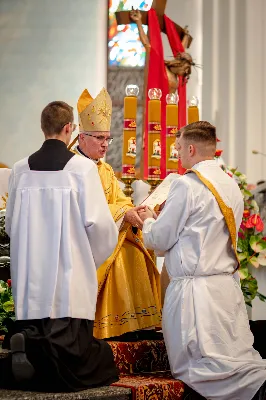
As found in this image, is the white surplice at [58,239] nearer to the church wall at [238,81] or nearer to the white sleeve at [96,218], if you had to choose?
the white sleeve at [96,218]

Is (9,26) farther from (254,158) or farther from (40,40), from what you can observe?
(254,158)

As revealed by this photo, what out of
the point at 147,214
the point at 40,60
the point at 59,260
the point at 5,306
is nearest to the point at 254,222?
the point at 147,214

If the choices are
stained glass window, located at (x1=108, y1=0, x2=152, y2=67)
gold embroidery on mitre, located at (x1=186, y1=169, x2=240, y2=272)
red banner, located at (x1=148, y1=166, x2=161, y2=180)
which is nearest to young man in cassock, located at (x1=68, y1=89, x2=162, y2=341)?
red banner, located at (x1=148, y1=166, x2=161, y2=180)

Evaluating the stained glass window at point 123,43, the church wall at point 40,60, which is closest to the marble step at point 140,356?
the church wall at point 40,60

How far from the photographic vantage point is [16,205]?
4344mm

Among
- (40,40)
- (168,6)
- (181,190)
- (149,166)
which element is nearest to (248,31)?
(168,6)

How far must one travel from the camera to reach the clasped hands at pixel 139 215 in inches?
204

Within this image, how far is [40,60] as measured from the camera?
9.49 meters

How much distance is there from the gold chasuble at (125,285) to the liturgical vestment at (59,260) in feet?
2.16

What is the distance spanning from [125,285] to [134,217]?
1.45 feet

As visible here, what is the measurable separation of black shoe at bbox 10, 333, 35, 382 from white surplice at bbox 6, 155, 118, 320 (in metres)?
0.18

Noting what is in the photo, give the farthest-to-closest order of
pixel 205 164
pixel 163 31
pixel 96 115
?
pixel 163 31, pixel 96 115, pixel 205 164

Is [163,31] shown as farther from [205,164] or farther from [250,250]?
[205,164]

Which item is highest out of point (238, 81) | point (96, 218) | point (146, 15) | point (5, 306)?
point (146, 15)
